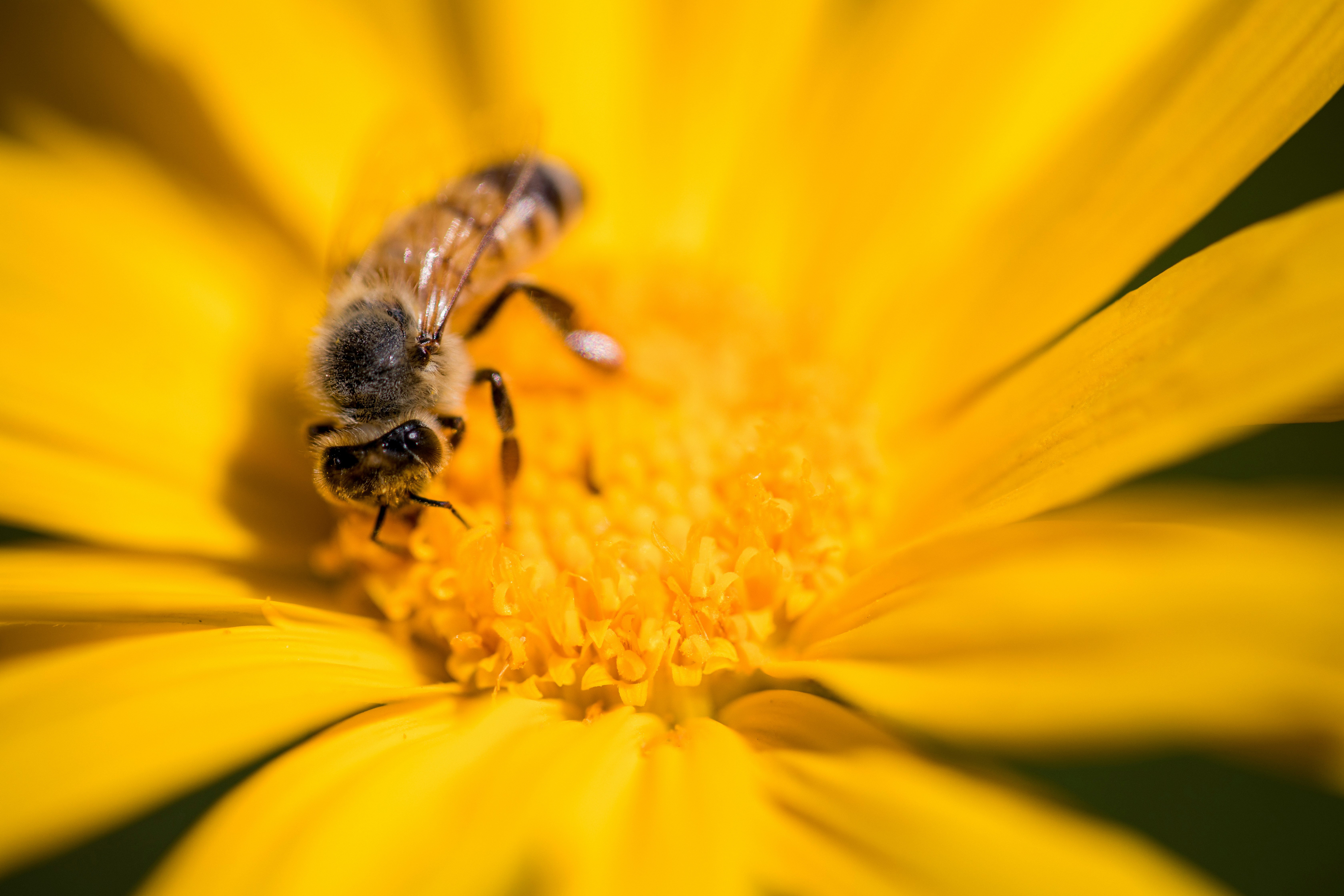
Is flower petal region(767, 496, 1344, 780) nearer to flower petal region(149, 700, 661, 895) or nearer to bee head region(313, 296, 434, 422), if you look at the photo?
flower petal region(149, 700, 661, 895)

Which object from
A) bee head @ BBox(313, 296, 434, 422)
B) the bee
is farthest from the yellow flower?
bee head @ BBox(313, 296, 434, 422)

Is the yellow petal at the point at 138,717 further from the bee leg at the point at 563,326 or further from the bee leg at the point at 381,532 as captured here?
the bee leg at the point at 563,326

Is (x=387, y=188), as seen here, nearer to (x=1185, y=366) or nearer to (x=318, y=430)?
(x=318, y=430)

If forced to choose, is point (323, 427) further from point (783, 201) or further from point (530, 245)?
point (783, 201)

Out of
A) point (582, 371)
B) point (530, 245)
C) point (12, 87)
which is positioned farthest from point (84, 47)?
point (582, 371)

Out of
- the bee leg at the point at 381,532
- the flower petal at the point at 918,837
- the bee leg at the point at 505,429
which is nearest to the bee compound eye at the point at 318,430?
the bee leg at the point at 381,532
